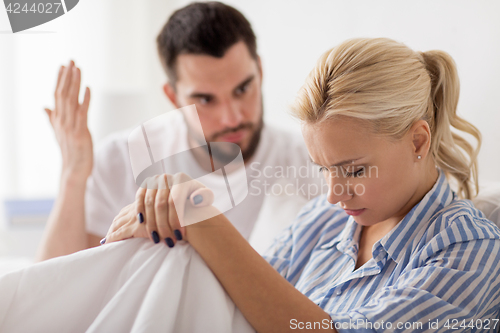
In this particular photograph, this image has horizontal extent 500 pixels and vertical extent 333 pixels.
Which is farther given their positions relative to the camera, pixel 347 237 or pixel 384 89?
pixel 347 237

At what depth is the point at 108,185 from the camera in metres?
1.62

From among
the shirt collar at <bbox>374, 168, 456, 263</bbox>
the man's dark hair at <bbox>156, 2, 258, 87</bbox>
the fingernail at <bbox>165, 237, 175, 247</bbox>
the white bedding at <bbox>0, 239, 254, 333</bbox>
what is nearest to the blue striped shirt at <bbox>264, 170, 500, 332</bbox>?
the shirt collar at <bbox>374, 168, 456, 263</bbox>

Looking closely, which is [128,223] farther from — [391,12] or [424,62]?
[391,12]

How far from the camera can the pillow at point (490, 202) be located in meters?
0.91

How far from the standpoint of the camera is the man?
135cm

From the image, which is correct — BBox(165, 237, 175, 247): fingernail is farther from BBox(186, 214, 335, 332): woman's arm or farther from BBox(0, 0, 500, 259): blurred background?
BBox(0, 0, 500, 259): blurred background

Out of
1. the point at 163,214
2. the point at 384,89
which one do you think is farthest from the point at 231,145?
the point at 384,89

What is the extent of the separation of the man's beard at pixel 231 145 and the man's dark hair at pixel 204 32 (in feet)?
0.80

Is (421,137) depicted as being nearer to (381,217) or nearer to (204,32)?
(381,217)

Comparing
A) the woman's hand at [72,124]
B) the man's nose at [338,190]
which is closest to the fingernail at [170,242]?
the man's nose at [338,190]

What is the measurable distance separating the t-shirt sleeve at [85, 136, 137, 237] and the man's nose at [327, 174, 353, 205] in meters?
0.92

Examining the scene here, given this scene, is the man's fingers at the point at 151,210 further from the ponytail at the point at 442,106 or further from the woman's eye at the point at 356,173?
the ponytail at the point at 442,106

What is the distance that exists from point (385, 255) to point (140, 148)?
2.21 feet

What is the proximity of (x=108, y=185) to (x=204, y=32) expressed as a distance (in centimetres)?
69
